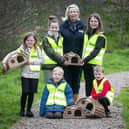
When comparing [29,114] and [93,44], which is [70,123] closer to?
[29,114]

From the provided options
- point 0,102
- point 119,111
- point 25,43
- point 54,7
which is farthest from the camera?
point 54,7

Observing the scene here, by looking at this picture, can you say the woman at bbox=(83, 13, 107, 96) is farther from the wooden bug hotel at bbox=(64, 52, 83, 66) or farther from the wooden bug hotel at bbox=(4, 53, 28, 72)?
the wooden bug hotel at bbox=(4, 53, 28, 72)

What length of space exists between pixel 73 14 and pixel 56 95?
1.74 metres

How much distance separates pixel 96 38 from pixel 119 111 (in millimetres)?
1710

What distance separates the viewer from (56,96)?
11.9 meters

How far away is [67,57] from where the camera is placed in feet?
40.0

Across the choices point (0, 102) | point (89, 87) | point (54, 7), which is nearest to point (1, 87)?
point (0, 102)

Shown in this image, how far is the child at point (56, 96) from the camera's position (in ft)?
38.5

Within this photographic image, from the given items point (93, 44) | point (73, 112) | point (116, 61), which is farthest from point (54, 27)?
point (116, 61)

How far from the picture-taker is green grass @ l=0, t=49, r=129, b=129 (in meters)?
11.6

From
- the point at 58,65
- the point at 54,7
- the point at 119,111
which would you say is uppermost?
the point at 54,7

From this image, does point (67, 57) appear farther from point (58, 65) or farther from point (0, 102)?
point (0, 102)

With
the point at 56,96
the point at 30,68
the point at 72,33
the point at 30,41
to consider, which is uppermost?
the point at 72,33

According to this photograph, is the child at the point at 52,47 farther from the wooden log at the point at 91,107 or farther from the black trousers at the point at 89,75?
the wooden log at the point at 91,107
